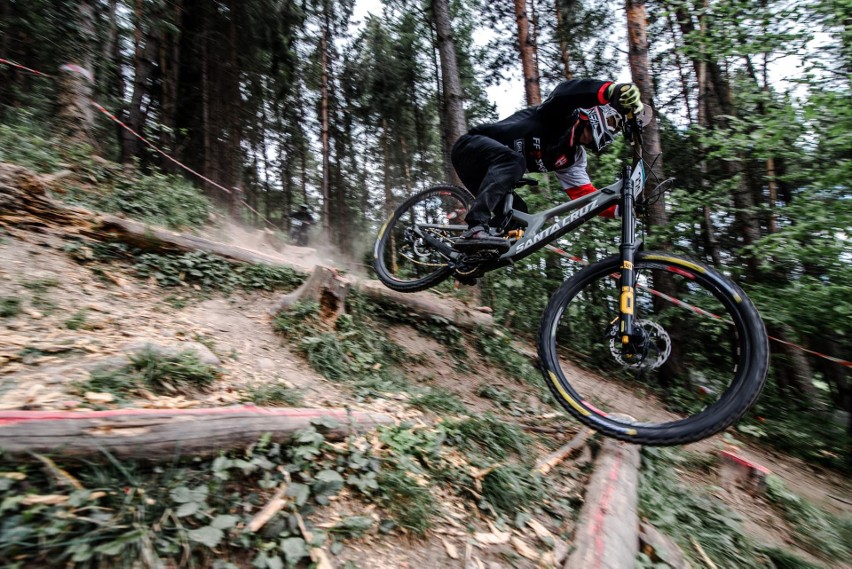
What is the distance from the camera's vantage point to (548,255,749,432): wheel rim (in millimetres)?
2871

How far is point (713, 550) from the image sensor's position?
283cm

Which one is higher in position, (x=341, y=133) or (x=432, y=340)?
(x=341, y=133)

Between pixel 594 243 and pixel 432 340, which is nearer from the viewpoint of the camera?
pixel 432 340

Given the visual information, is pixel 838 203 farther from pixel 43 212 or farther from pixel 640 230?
pixel 43 212

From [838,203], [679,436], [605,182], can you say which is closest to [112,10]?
[605,182]

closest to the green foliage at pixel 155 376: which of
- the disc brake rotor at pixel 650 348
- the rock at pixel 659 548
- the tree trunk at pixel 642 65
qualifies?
the disc brake rotor at pixel 650 348

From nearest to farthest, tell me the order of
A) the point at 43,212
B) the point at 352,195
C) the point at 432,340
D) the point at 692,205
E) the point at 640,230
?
the point at 640,230, the point at 43,212, the point at 432,340, the point at 692,205, the point at 352,195

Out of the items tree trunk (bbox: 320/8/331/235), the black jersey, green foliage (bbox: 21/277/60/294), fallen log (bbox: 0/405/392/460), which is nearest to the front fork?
the black jersey

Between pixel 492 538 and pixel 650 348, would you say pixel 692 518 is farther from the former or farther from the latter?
pixel 492 538

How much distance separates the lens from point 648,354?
2.74 metres

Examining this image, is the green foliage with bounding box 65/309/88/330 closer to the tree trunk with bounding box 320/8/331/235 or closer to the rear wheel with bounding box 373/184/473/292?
the rear wheel with bounding box 373/184/473/292

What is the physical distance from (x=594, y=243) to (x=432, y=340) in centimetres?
377

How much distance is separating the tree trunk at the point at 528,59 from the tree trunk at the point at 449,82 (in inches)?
130

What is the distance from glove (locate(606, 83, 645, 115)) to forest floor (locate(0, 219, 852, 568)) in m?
2.53
